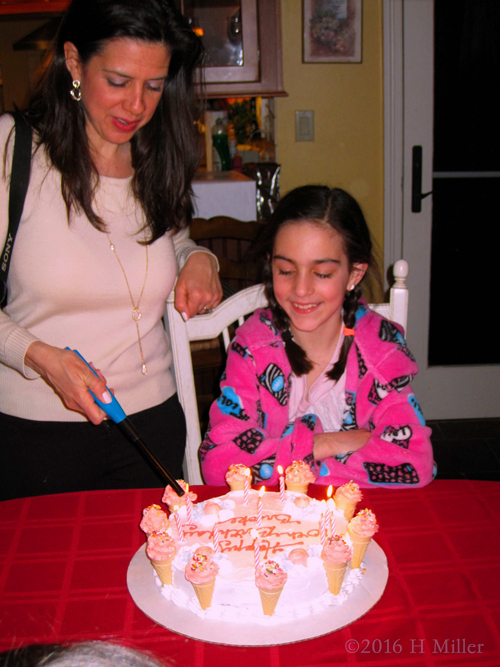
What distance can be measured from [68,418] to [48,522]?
29cm

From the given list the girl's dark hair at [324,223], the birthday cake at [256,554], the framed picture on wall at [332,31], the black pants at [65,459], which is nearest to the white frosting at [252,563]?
the birthday cake at [256,554]

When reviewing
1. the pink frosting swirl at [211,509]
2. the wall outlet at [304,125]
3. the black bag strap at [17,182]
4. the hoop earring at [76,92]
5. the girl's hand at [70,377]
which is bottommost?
the pink frosting swirl at [211,509]

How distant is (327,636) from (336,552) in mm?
97

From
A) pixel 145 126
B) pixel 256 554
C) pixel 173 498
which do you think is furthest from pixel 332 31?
pixel 256 554

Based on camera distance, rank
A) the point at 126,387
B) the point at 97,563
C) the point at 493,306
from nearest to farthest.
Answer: the point at 97,563 < the point at 126,387 < the point at 493,306

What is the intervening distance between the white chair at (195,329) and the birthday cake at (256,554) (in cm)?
44

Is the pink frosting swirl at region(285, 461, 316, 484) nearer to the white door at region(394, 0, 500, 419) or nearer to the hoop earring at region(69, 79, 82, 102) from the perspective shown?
the hoop earring at region(69, 79, 82, 102)

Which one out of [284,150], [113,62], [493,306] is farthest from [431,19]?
[113,62]

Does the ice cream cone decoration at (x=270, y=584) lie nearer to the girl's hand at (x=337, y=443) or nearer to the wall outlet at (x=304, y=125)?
the girl's hand at (x=337, y=443)

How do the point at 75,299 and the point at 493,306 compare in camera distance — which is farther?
the point at 493,306

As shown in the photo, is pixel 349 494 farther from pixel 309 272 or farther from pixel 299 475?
pixel 309 272

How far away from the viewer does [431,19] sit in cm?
272

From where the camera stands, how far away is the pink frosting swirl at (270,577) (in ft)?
2.25

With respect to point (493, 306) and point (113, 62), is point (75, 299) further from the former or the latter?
point (493, 306)
